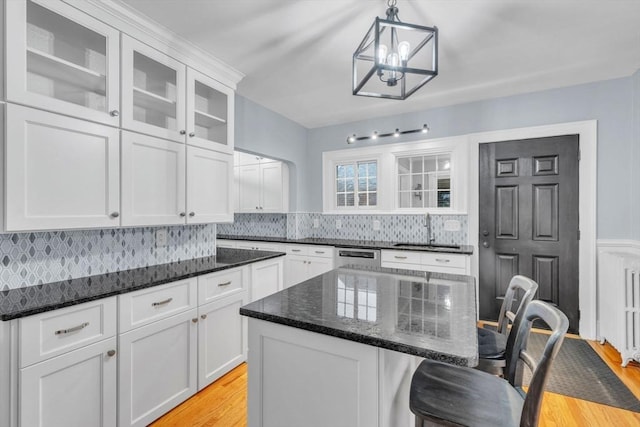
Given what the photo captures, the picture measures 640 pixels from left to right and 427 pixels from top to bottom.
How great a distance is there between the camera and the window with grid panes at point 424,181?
3824mm

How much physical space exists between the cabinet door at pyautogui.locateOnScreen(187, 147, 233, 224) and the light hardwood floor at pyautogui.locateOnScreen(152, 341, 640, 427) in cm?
127

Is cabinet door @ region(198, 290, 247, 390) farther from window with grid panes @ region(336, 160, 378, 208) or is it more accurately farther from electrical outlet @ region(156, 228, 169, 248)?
window with grid panes @ region(336, 160, 378, 208)

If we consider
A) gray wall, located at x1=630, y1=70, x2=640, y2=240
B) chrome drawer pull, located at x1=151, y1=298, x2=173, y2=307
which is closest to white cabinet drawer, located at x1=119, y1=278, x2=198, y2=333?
chrome drawer pull, located at x1=151, y1=298, x2=173, y2=307

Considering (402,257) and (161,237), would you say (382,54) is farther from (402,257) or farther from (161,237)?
(402,257)

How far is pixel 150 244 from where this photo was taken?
2332 millimetres

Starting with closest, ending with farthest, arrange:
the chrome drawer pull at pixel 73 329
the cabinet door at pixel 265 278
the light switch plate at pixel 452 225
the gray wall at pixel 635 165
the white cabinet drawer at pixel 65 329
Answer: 1. the white cabinet drawer at pixel 65 329
2. the chrome drawer pull at pixel 73 329
3. the cabinet door at pixel 265 278
4. the gray wall at pixel 635 165
5. the light switch plate at pixel 452 225

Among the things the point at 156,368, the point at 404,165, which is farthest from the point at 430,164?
the point at 156,368

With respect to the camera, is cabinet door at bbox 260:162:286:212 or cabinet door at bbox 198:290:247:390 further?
cabinet door at bbox 260:162:286:212

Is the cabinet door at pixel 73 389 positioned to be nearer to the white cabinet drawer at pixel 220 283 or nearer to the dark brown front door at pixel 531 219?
the white cabinet drawer at pixel 220 283

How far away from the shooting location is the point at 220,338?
232 cm

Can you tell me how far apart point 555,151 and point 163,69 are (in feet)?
12.5

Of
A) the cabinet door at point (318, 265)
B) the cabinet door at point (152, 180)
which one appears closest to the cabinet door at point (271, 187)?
the cabinet door at point (318, 265)

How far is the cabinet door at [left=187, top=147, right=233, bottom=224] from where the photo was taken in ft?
7.74

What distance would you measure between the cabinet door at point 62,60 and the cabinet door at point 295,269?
105 inches
